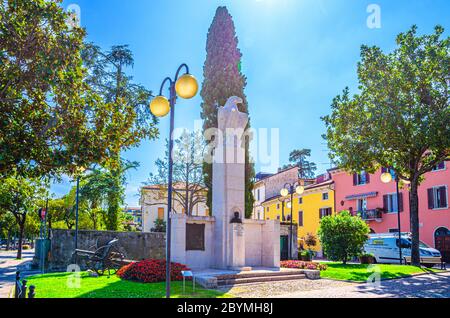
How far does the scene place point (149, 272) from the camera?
43.8 feet

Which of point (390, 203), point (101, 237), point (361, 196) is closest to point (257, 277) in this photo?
point (101, 237)

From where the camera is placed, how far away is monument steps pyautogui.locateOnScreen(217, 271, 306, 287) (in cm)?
1376

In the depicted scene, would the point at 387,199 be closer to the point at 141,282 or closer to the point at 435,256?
the point at 435,256

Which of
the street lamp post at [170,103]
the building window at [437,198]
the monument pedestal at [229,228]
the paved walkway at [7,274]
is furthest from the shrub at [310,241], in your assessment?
the street lamp post at [170,103]

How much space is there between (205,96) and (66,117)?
55.7ft

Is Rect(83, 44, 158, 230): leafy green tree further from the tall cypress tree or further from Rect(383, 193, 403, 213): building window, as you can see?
Rect(383, 193, 403, 213): building window

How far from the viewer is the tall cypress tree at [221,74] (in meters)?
27.0

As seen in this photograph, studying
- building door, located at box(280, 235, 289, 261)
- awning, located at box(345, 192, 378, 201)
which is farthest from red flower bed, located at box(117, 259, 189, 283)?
awning, located at box(345, 192, 378, 201)

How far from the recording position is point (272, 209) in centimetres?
5347

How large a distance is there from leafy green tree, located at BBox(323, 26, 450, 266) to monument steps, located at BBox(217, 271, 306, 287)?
860 cm

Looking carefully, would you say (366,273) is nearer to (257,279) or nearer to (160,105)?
(257,279)

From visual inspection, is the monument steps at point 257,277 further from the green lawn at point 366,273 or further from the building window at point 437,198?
the building window at point 437,198

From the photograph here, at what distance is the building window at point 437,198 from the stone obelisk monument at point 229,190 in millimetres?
21223

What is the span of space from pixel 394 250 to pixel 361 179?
13.8 m
